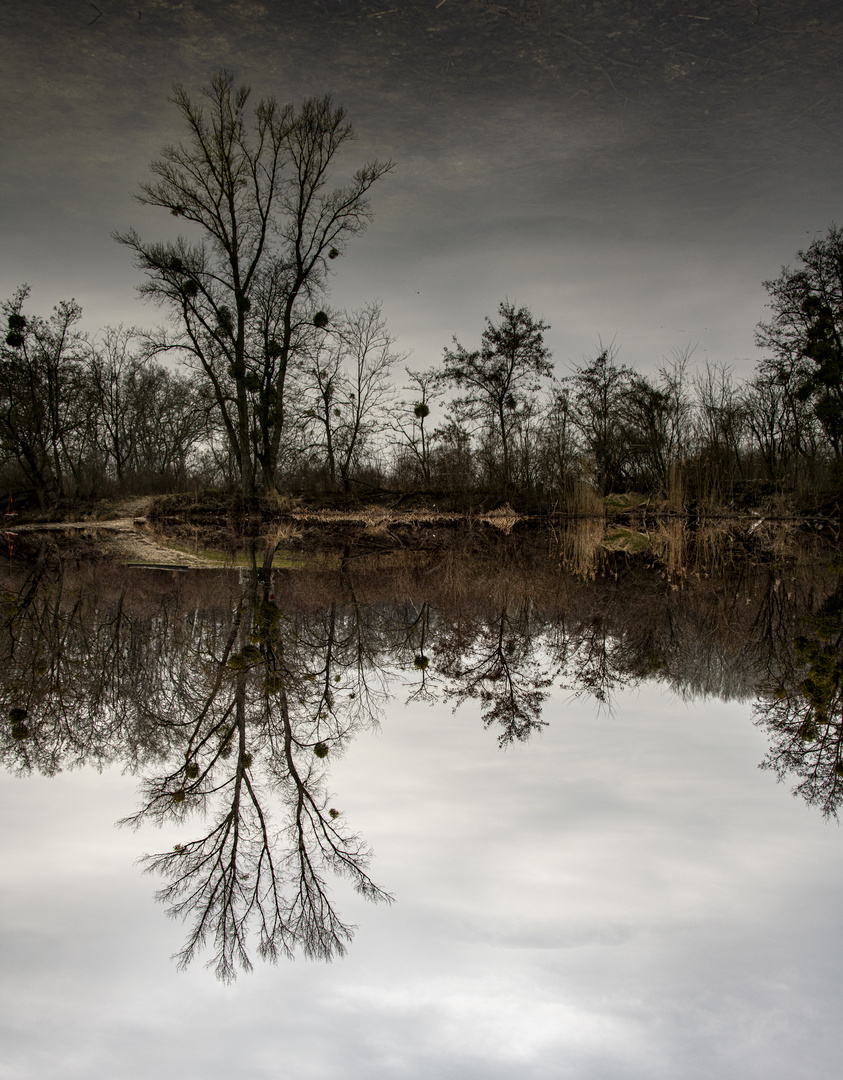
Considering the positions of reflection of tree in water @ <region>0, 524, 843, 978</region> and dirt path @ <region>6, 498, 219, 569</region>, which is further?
dirt path @ <region>6, 498, 219, 569</region>

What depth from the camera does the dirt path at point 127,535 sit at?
9.21 metres

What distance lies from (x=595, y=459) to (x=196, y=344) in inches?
480

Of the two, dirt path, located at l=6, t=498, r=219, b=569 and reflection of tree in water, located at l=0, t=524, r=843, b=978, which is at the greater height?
dirt path, located at l=6, t=498, r=219, b=569

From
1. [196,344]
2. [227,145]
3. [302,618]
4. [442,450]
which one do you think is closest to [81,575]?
[302,618]

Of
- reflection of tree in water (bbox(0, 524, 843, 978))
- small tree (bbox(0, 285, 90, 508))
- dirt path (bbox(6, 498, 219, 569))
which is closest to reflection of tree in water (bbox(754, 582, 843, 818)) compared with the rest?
reflection of tree in water (bbox(0, 524, 843, 978))

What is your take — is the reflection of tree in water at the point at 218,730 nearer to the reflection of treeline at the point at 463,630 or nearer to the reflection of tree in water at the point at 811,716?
the reflection of treeline at the point at 463,630

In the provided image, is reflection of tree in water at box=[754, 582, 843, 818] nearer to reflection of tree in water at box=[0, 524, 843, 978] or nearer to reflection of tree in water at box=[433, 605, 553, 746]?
reflection of tree in water at box=[0, 524, 843, 978]

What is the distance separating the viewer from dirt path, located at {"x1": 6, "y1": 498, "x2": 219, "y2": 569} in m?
9.21

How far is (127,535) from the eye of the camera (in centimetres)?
1406

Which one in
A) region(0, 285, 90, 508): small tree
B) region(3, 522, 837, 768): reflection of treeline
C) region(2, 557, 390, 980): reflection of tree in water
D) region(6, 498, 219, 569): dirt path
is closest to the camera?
region(2, 557, 390, 980): reflection of tree in water

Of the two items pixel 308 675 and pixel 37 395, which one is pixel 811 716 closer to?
pixel 308 675

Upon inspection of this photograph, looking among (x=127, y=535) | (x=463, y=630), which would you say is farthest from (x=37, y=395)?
(x=463, y=630)

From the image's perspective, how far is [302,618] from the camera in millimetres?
5441

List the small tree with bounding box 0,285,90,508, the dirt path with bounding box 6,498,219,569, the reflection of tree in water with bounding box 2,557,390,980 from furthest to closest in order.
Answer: the small tree with bounding box 0,285,90,508 → the dirt path with bounding box 6,498,219,569 → the reflection of tree in water with bounding box 2,557,390,980
